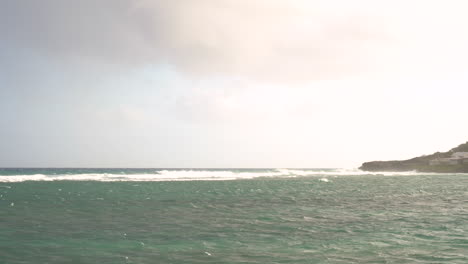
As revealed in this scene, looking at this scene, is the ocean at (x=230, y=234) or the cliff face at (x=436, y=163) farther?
the cliff face at (x=436, y=163)

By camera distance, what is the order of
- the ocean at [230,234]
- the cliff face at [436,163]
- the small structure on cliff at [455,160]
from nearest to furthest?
the ocean at [230,234] < the cliff face at [436,163] < the small structure on cliff at [455,160]

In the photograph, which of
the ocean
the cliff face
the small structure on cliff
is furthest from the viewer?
the small structure on cliff

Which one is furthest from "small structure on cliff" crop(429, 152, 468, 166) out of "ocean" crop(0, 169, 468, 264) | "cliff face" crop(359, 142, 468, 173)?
"ocean" crop(0, 169, 468, 264)

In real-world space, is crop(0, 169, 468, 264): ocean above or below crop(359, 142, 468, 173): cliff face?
below

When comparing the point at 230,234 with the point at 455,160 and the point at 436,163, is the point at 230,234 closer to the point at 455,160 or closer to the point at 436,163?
the point at 455,160

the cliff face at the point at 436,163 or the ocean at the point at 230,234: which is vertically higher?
the cliff face at the point at 436,163

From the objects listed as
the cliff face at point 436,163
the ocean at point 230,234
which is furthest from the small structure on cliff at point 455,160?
the ocean at point 230,234

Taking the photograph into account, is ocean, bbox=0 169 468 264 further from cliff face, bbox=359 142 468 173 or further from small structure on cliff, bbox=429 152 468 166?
small structure on cliff, bbox=429 152 468 166

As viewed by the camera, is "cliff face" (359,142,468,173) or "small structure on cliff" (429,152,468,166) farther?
"small structure on cliff" (429,152,468,166)

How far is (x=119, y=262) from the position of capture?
52.1 ft

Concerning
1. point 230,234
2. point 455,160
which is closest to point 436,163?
point 455,160

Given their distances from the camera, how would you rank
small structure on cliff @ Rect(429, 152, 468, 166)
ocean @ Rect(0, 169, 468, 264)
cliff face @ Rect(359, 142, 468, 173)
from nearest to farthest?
1. ocean @ Rect(0, 169, 468, 264)
2. cliff face @ Rect(359, 142, 468, 173)
3. small structure on cliff @ Rect(429, 152, 468, 166)

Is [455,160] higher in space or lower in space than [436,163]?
higher

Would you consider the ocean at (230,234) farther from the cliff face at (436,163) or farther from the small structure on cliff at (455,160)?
the small structure on cliff at (455,160)
